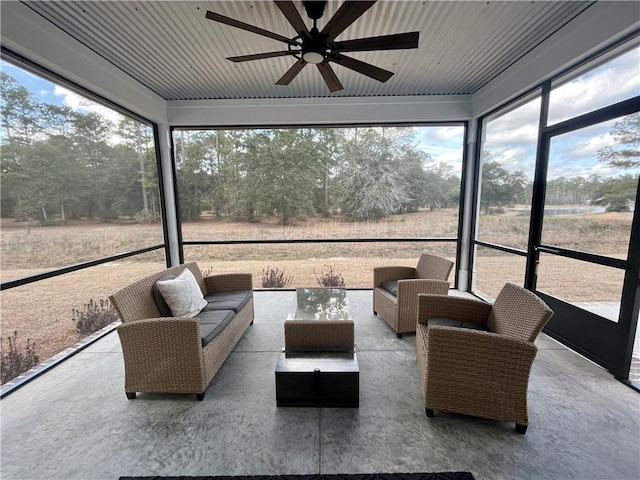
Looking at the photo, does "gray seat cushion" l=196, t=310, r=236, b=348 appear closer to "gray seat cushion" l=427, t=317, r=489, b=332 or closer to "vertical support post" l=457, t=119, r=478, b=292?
"gray seat cushion" l=427, t=317, r=489, b=332

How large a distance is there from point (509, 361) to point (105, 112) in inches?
189

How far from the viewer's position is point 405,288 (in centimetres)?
283

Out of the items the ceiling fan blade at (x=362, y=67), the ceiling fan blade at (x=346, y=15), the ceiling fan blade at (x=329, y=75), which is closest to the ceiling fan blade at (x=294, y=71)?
the ceiling fan blade at (x=329, y=75)

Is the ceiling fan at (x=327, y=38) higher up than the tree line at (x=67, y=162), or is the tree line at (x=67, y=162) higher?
the ceiling fan at (x=327, y=38)

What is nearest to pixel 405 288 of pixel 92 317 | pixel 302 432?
pixel 302 432

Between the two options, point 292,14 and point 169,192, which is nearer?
point 292,14

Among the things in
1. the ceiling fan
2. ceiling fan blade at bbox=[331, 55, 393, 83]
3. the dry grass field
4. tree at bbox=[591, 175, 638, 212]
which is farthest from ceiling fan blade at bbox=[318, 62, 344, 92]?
tree at bbox=[591, 175, 638, 212]

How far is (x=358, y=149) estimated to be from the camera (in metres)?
4.61

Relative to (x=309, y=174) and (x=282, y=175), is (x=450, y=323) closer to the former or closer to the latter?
(x=309, y=174)

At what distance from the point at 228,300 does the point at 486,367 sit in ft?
7.87

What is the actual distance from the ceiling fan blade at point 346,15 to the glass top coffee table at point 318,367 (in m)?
2.15

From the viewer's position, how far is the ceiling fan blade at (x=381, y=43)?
185 centimetres

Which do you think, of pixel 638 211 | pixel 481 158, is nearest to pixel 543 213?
pixel 638 211

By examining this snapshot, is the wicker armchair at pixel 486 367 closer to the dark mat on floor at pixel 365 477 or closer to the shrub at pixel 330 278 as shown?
the dark mat on floor at pixel 365 477
